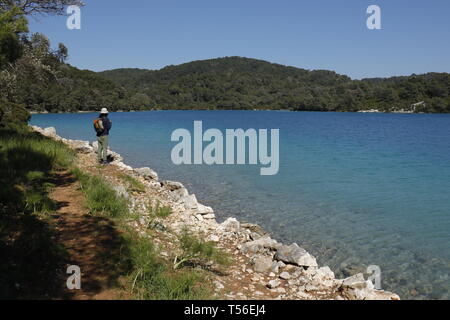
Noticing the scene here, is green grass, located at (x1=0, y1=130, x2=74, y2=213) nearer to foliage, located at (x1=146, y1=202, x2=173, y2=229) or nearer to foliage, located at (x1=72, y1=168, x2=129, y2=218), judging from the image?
foliage, located at (x1=72, y1=168, x2=129, y2=218)

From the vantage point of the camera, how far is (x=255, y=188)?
15.5 m

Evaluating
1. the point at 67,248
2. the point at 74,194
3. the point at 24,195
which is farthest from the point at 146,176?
the point at 67,248

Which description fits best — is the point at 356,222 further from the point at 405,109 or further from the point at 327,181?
the point at 405,109

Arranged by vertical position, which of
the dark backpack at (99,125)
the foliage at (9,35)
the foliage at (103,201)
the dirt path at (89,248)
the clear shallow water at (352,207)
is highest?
the foliage at (9,35)

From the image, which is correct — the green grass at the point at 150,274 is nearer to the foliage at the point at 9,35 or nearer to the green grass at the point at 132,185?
the green grass at the point at 132,185

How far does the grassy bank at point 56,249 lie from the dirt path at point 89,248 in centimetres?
8

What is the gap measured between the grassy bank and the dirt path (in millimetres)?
77

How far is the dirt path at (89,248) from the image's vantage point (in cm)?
445

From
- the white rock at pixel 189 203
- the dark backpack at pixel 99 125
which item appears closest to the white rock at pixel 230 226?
the white rock at pixel 189 203

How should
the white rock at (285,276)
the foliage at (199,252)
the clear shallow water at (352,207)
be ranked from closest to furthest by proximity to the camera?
the white rock at (285,276) → the foliage at (199,252) → the clear shallow water at (352,207)

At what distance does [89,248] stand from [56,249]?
54 cm

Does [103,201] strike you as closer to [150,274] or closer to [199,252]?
[199,252]
